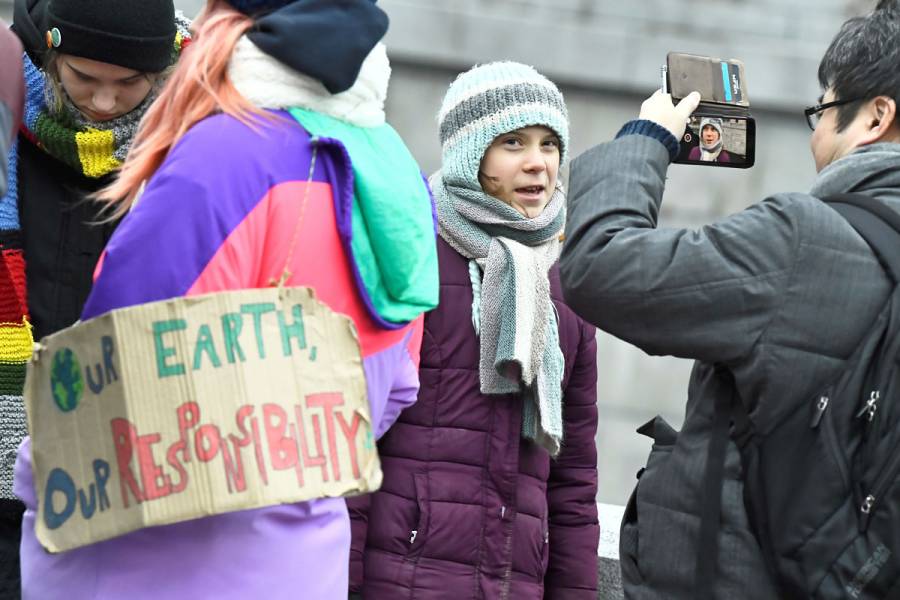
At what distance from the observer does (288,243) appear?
2.10 meters

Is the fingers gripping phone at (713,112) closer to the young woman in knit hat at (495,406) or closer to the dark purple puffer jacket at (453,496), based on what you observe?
the young woman in knit hat at (495,406)

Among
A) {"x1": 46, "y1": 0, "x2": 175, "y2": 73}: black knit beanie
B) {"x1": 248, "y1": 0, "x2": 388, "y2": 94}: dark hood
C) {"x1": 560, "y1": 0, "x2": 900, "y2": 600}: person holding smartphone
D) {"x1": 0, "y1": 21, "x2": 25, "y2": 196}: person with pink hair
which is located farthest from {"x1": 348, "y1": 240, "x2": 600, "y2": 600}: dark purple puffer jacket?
{"x1": 0, "y1": 21, "x2": 25, "y2": 196}: person with pink hair

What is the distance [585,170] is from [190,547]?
0.96 meters

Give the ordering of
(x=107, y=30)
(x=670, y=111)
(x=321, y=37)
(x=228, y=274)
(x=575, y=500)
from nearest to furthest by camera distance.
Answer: (x=228, y=274) → (x=321, y=37) → (x=670, y=111) → (x=107, y=30) → (x=575, y=500)

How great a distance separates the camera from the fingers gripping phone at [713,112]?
2.67 m

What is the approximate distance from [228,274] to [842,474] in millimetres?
1059

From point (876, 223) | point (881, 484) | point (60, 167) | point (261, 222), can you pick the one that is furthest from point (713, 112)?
point (60, 167)

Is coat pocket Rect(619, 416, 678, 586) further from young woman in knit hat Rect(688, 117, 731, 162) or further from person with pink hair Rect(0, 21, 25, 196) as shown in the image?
person with pink hair Rect(0, 21, 25, 196)

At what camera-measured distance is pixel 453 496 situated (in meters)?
3.38

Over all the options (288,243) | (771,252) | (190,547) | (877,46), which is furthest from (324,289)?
(877,46)

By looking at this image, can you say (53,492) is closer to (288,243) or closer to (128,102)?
(288,243)

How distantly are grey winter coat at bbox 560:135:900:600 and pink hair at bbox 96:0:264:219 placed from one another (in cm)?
65

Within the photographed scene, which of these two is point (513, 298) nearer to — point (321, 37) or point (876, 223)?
point (876, 223)

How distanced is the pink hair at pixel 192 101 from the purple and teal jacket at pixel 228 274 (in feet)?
0.17
